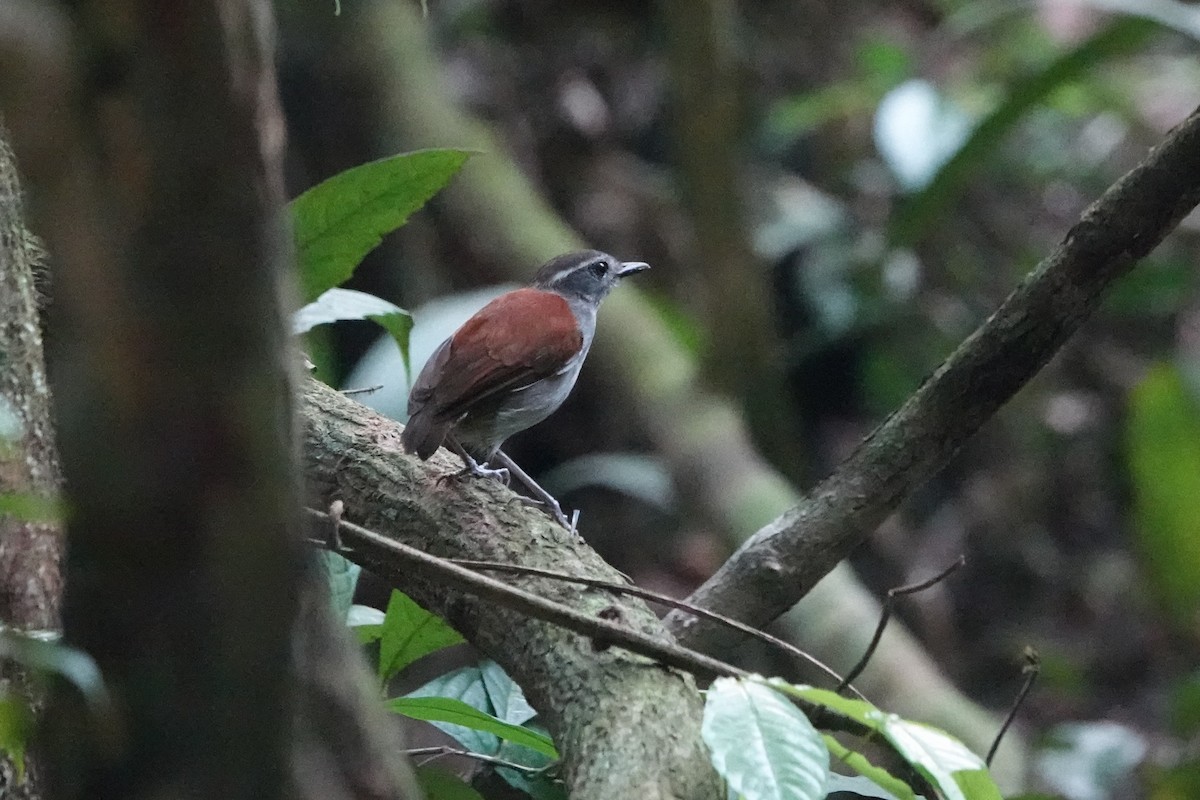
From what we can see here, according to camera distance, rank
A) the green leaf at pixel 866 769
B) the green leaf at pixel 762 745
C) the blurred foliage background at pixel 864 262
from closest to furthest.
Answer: the green leaf at pixel 762 745
the green leaf at pixel 866 769
the blurred foliage background at pixel 864 262

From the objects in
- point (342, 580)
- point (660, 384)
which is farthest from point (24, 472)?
point (660, 384)

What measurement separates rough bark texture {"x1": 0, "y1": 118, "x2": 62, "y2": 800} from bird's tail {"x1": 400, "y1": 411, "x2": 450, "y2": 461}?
0.73 metres

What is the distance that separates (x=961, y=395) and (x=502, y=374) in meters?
1.13

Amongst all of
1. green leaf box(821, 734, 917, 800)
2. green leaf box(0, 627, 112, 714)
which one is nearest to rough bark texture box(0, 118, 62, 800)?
green leaf box(0, 627, 112, 714)

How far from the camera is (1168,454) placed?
4312 mm

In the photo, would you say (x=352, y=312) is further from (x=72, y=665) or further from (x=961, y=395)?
(x=72, y=665)

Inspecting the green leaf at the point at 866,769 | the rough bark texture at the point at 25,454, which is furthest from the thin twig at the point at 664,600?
the rough bark texture at the point at 25,454

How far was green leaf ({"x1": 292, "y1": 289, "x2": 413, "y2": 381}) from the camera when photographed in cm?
246

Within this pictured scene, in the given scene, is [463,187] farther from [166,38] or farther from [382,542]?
[166,38]

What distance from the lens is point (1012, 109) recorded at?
177 inches

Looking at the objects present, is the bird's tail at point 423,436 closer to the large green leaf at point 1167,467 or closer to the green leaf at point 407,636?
the green leaf at point 407,636

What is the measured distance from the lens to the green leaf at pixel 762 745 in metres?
1.25

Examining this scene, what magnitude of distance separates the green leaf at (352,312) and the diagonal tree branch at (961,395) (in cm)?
81

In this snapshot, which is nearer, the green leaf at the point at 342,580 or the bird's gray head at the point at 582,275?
the green leaf at the point at 342,580
